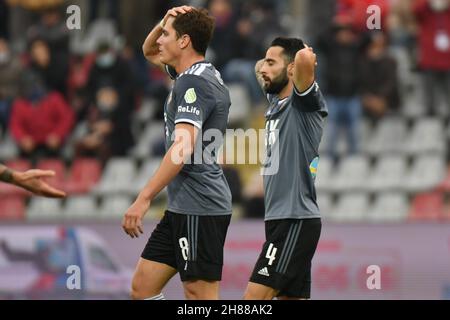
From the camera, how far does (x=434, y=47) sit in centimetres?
1622

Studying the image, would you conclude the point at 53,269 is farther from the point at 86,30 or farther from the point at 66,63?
the point at 86,30

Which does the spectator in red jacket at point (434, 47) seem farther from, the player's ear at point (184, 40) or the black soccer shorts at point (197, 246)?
the black soccer shorts at point (197, 246)

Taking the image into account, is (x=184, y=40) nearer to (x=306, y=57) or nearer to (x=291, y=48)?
(x=291, y=48)

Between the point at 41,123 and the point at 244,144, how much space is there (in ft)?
10.5

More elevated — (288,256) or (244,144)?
(244,144)

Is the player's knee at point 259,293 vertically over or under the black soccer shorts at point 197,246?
under

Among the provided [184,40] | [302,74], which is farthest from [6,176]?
[302,74]

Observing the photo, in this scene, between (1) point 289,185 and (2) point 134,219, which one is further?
(1) point 289,185

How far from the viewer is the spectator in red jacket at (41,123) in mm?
17109

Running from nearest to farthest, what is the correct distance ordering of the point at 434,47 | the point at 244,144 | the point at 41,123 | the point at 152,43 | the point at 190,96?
the point at 190,96 < the point at 152,43 < the point at 244,144 < the point at 434,47 < the point at 41,123

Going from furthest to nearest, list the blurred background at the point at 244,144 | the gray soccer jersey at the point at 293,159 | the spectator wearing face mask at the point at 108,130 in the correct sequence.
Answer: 1. the spectator wearing face mask at the point at 108,130
2. the blurred background at the point at 244,144
3. the gray soccer jersey at the point at 293,159

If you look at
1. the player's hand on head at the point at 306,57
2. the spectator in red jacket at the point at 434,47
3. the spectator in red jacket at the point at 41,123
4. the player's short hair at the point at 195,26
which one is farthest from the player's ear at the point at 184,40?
the spectator in red jacket at the point at 41,123

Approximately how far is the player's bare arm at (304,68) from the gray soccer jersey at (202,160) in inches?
20.7

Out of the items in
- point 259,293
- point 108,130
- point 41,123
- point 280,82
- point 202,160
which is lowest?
point 259,293
